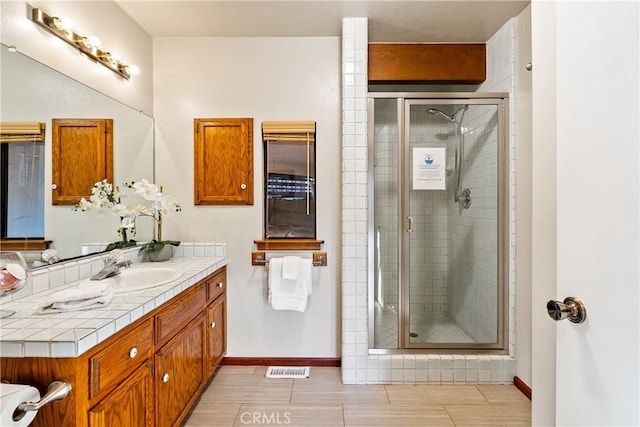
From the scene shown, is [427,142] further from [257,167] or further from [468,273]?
[257,167]

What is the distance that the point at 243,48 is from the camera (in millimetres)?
2455

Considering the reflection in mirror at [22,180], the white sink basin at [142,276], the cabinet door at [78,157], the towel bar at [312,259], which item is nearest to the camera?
the reflection in mirror at [22,180]

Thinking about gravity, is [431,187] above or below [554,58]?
below

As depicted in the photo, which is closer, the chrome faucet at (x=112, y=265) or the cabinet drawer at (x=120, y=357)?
the cabinet drawer at (x=120, y=357)

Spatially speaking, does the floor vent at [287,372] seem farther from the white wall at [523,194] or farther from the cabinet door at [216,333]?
the white wall at [523,194]

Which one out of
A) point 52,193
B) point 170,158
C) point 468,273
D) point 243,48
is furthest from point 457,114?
point 52,193

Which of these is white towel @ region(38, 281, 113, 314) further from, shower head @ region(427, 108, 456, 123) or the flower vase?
shower head @ region(427, 108, 456, 123)

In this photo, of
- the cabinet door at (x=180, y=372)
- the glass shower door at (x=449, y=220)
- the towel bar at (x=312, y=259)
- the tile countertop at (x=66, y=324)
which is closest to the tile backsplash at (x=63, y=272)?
the tile countertop at (x=66, y=324)

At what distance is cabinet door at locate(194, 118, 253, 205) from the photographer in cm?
244

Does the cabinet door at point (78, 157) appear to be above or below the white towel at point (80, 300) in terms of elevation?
above

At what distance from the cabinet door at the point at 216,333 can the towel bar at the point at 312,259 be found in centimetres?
37

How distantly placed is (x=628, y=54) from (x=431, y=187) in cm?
168

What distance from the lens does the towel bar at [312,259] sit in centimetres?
244

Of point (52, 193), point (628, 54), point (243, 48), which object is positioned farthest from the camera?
point (243, 48)
